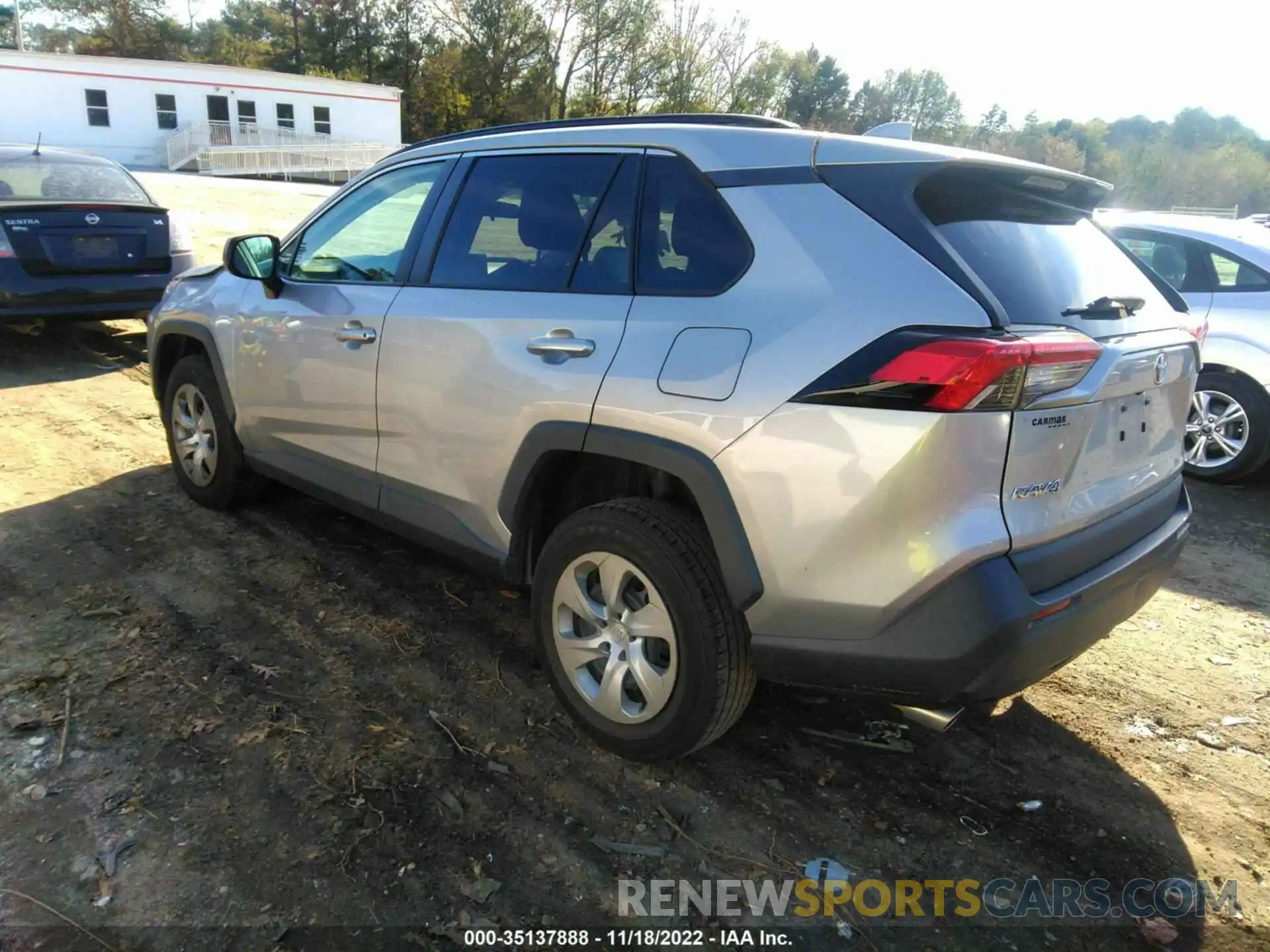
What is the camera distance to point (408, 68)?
51594mm

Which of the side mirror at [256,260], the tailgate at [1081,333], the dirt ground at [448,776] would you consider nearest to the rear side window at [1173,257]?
the dirt ground at [448,776]

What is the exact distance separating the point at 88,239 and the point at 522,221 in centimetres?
577

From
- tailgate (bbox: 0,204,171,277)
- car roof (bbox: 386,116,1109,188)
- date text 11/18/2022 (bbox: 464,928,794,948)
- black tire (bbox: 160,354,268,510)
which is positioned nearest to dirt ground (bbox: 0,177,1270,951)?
date text 11/18/2022 (bbox: 464,928,794,948)

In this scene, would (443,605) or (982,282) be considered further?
(443,605)

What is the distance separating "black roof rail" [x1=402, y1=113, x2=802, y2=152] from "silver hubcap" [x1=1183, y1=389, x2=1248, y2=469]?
181 inches

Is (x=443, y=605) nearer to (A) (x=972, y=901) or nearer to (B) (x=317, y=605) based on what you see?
(B) (x=317, y=605)

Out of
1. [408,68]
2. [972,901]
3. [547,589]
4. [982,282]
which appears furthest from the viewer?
[408,68]

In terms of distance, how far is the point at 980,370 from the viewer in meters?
2.00

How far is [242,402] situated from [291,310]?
2.18 ft

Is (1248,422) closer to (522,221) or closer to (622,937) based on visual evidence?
(522,221)

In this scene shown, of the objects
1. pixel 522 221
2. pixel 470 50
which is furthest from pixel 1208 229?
pixel 470 50

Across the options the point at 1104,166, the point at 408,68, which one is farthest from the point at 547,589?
the point at 1104,166

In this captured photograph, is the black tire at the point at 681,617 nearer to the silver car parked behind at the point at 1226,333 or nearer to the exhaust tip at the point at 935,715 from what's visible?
the exhaust tip at the point at 935,715

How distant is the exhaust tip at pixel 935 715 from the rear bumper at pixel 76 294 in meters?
7.21
